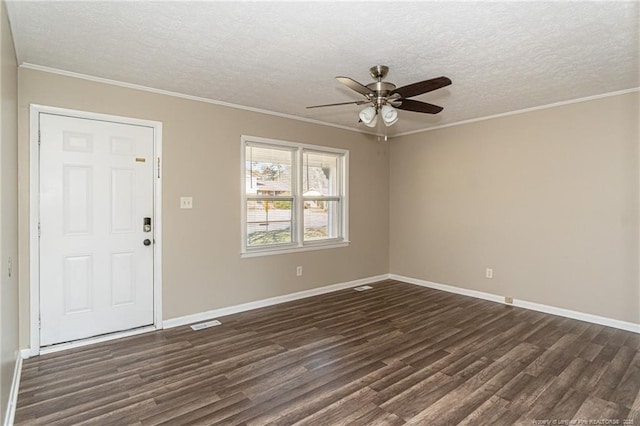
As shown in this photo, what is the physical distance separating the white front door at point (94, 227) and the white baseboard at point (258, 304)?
11.9 inches

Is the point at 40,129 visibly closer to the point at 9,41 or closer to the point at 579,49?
the point at 9,41

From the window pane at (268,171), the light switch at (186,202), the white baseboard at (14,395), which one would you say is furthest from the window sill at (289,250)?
the white baseboard at (14,395)

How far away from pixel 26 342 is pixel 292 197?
3.12m

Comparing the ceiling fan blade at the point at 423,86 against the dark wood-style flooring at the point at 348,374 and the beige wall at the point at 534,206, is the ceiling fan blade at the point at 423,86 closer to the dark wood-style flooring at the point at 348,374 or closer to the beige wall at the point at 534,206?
the dark wood-style flooring at the point at 348,374

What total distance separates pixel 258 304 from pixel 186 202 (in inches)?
61.3

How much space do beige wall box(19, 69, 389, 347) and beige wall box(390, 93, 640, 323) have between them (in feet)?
5.98

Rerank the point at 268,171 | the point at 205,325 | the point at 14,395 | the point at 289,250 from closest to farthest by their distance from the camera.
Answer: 1. the point at 14,395
2. the point at 205,325
3. the point at 268,171
4. the point at 289,250

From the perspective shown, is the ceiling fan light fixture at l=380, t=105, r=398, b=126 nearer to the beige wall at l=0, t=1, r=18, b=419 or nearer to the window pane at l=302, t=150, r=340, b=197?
the window pane at l=302, t=150, r=340, b=197

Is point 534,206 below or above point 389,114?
below

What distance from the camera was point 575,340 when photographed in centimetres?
348

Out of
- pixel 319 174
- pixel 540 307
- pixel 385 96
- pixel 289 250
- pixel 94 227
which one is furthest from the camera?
pixel 319 174

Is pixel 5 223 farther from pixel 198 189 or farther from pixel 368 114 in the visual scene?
pixel 368 114

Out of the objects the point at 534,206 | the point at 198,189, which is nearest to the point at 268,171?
the point at 198,189

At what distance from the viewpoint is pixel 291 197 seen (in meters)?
4.92
